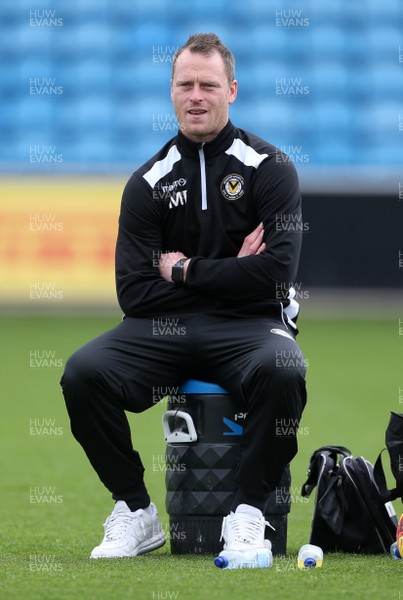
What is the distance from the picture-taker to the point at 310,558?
388cm

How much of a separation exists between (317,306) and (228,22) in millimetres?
5091

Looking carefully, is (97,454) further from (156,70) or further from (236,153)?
(156,70)

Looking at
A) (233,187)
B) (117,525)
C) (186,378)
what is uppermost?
(233,187)

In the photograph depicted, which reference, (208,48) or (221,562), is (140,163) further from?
(221,562)

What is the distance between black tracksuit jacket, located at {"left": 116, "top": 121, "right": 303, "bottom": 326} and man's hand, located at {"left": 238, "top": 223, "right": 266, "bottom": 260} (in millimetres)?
32

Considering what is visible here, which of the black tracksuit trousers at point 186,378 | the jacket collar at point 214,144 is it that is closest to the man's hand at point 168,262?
the black tracksuit trousers at point 186,378

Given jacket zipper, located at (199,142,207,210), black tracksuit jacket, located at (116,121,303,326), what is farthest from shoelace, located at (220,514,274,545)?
jacket zipper, located at (199,142,207,210)

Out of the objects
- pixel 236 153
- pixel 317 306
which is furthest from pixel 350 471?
pixel 317 306

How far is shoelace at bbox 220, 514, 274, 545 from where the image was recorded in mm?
3934

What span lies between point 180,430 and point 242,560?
614 millimetres

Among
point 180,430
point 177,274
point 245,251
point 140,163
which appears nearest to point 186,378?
point 180,430

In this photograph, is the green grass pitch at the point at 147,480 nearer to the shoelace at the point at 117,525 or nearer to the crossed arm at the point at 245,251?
the shoelace at the point at 117,525

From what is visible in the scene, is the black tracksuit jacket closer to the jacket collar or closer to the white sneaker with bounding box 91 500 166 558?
the jacket collar

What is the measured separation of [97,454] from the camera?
4258 millimetres
